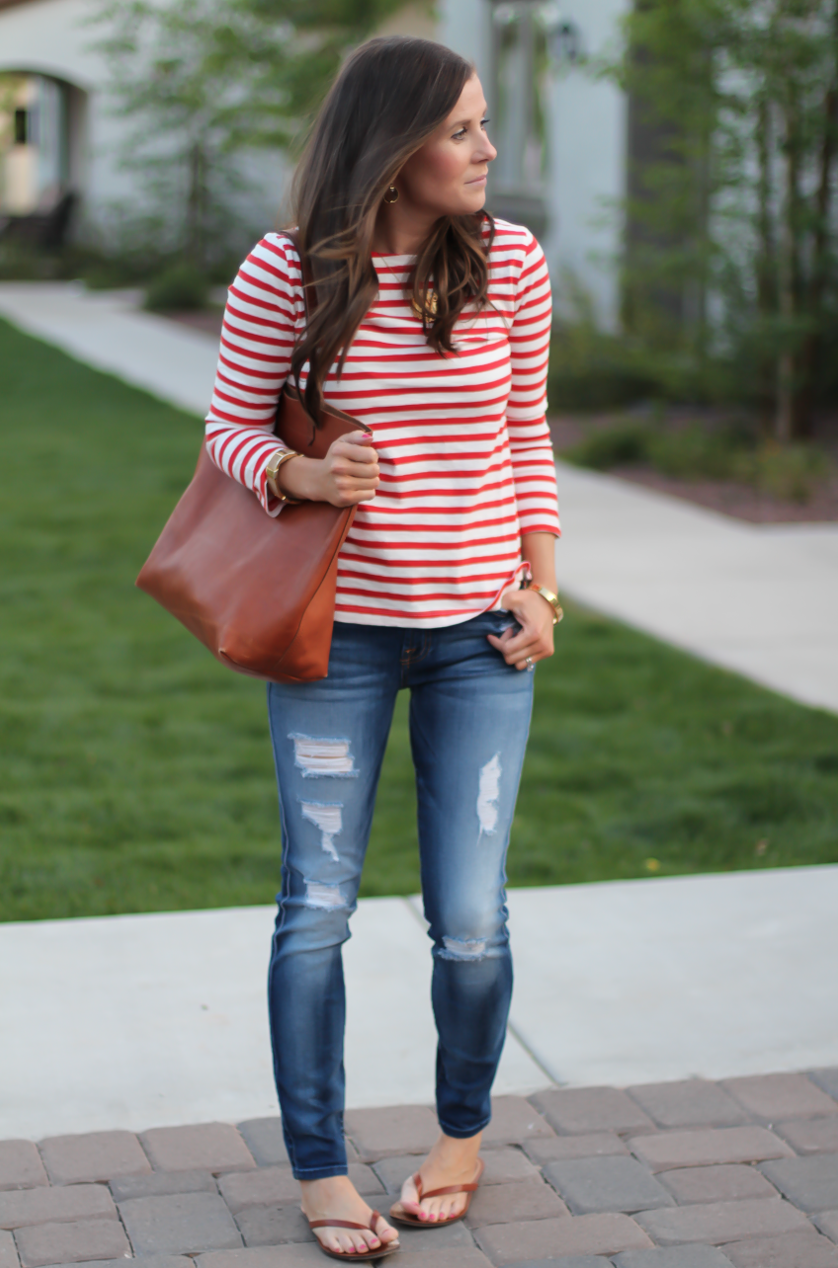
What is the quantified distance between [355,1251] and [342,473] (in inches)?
49.4

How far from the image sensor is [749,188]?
10.7 m

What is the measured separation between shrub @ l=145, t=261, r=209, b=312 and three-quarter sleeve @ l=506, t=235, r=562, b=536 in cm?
1936

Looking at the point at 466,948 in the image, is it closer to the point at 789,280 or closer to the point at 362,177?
the point at 362,177

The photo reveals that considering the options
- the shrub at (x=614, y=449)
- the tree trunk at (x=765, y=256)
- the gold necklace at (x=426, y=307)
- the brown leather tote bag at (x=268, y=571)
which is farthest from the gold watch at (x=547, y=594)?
the shrub at (x=614, y=449)

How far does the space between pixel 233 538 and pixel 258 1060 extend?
1291mm

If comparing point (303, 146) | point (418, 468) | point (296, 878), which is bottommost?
point (296, 878)

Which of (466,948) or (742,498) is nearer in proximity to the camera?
(466,948)

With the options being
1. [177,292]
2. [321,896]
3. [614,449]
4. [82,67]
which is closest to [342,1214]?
[321,896]

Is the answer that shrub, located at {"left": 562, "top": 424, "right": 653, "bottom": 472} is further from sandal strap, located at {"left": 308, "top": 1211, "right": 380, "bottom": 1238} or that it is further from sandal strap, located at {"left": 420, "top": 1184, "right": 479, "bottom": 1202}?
sandal strap, located at {"left": 308, "top": 1211, "right": 380, "bottom": 1238}

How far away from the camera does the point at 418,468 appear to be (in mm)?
2430

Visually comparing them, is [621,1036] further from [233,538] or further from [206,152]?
[206,152]

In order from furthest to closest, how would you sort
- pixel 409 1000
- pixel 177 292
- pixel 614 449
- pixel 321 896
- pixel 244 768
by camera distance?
pixel 177 292 < pixel 614 449 < pixel 244 768 < pixel 409 1000 < pixel 321 896

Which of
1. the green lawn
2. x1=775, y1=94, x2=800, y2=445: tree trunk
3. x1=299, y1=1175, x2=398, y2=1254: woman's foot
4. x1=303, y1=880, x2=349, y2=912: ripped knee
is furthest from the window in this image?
x1=299, y1=1175, x2=398, y2=1254: woman's foot

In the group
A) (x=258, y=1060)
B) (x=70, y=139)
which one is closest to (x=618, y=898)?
(x=258, y=1060)
